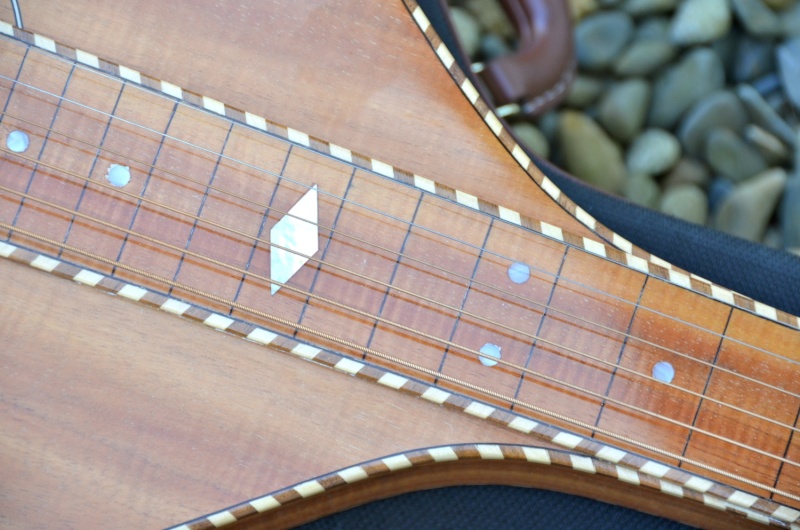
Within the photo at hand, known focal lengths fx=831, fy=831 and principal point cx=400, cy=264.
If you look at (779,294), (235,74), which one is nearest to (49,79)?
(235,74)

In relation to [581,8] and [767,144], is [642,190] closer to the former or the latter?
[767,144]

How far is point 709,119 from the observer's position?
145 cm

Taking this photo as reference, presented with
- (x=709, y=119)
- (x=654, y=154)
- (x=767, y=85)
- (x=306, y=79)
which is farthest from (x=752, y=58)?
(x=306, y=79)

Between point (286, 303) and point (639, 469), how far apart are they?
433 mm

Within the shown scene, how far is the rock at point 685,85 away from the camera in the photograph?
1.47 meters

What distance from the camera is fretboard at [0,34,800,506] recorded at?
914mm

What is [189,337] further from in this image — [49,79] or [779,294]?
[779,294]

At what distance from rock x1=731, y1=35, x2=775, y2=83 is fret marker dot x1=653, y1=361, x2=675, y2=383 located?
81cm

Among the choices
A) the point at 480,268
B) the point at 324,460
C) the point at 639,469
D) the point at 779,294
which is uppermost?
the point at 779,294

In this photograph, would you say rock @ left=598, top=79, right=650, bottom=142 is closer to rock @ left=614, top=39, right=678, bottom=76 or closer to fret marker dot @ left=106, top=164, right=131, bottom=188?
rock @ left=614, top=39, right=678, bottom=76

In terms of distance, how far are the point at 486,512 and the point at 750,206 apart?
74cm

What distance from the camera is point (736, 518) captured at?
97cm

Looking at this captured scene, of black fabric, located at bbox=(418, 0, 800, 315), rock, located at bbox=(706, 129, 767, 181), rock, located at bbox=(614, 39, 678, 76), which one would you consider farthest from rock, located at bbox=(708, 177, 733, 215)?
black fabric, located at bbox=(418, 0, 800, 315)

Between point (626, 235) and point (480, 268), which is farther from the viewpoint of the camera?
point (626, 235)
